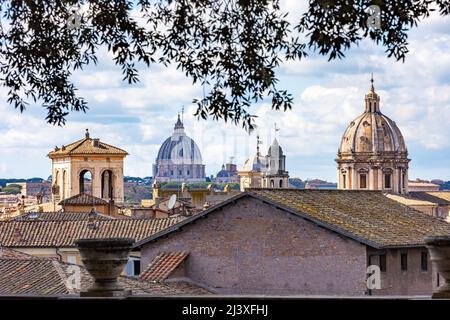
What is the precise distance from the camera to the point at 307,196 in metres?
38.4

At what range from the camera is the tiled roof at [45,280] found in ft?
95.2

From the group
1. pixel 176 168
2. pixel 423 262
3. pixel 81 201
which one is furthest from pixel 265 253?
pixel 176 168

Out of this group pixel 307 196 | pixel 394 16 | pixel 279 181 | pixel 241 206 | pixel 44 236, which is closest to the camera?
pixel 394 16

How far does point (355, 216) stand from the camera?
3759 centimetres

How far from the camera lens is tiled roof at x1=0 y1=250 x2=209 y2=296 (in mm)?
29031

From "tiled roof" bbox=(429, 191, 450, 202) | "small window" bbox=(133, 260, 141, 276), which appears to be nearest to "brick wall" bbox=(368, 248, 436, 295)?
"small window" bbox=(133, 260, 141, 276)

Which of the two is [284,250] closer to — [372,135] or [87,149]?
[87,149]

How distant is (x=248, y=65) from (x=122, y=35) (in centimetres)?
109

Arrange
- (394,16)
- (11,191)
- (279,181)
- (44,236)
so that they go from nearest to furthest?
(394,16), (44,236), (279,181), (11,191)

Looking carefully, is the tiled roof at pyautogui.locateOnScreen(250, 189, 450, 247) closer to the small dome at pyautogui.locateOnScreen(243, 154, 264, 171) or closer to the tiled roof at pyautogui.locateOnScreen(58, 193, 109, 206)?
the tiled roof at pyautogui.locateOnScreen(58, 193, 109, 206)

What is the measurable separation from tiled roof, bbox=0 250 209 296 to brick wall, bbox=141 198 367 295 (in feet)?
5.22

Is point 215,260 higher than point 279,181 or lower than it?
lower
